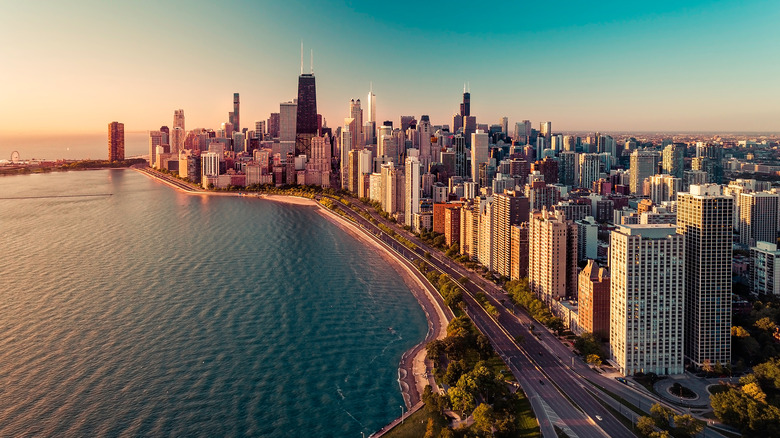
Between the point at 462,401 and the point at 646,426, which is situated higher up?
the point at 462,401

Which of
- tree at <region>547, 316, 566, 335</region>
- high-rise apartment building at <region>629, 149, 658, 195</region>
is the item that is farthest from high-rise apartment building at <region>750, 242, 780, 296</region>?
high-rise apartment building at <region>629, 149, 658, 195</region>

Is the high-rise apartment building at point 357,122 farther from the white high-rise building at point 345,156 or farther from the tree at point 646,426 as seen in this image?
the tree at point 646,426

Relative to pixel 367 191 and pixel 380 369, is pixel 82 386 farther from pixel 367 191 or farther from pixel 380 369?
pixel 367 191

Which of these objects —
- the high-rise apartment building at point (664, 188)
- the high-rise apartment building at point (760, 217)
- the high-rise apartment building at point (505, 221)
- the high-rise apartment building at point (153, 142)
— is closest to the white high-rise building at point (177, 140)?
the high-rise apartment building at point (153, 142)


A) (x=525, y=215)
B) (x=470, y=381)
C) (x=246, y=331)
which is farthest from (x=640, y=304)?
(x=246, y=331)

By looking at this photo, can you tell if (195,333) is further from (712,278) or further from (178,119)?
(178,119)

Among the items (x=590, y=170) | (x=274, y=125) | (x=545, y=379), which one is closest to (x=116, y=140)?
(x=274, y=125)
